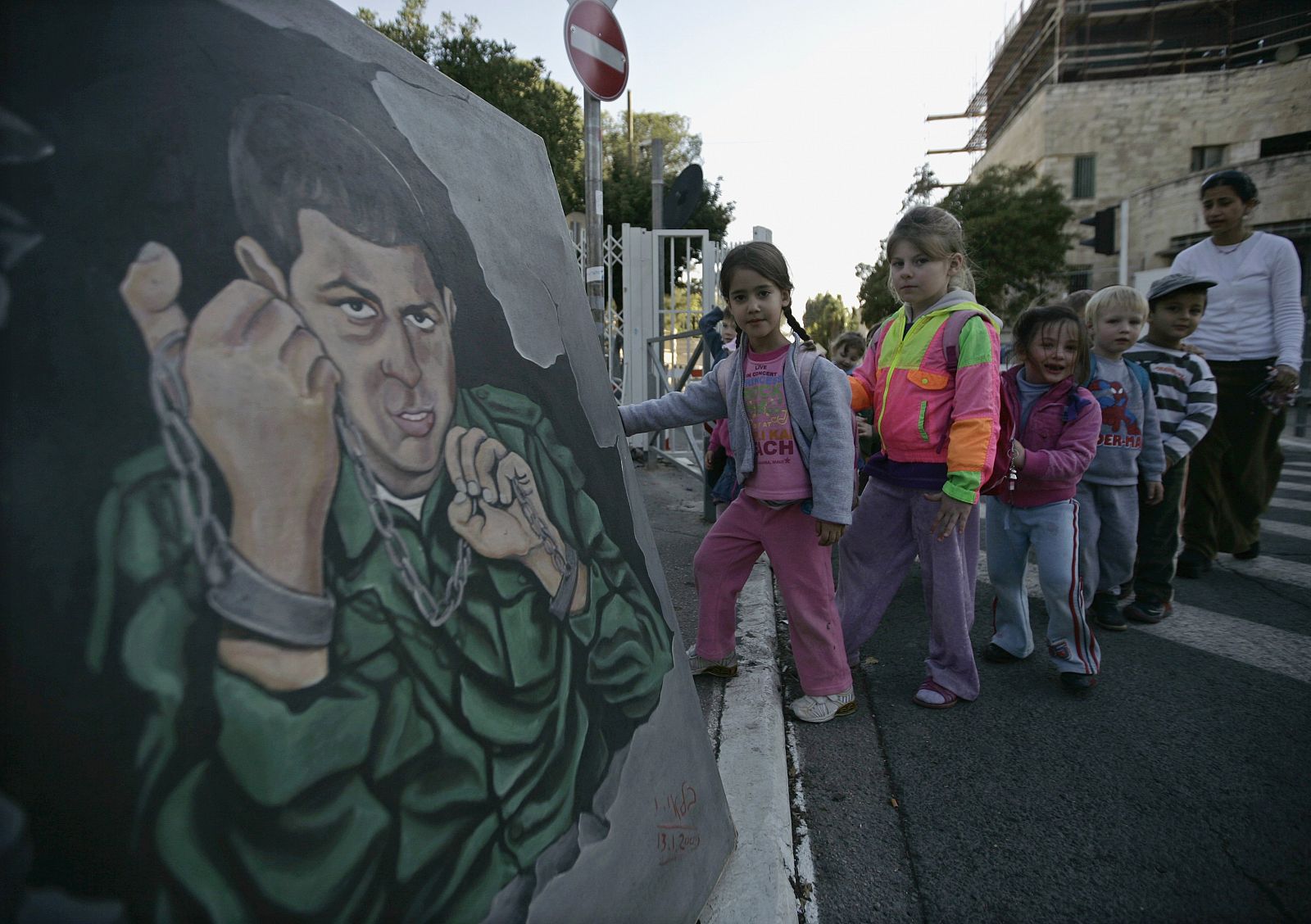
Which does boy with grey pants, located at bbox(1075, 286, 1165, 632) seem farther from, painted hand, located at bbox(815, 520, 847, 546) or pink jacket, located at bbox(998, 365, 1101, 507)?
painted hand, located at bbox(815, 520, 847, 546)

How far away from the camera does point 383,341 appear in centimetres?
94

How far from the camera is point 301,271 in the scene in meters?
0.86

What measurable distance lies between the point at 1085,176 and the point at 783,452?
35.3 meters

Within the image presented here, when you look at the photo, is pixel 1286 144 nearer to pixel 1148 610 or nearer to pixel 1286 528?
pixel 1286 528

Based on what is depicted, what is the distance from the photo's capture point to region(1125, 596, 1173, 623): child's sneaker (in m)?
3.33

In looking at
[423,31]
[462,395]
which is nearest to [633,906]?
[462,395]

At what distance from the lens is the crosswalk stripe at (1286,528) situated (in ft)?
16.0

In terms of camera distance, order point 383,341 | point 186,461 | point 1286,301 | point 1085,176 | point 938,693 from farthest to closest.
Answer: point 1085,176 → point 1286,301 → point 938,693 → point 383,341 → point 186,461

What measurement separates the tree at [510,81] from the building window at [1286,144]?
1039 inches

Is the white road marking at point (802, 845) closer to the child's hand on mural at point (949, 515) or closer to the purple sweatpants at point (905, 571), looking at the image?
the purple sweatpants at point (905, 571)

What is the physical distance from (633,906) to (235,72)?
1.24 meters

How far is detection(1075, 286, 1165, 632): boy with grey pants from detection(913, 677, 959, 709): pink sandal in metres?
0.97

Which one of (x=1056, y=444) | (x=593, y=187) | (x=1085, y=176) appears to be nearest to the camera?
(x=1056, y=444)

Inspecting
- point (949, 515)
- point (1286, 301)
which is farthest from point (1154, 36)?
point (949, 515)
